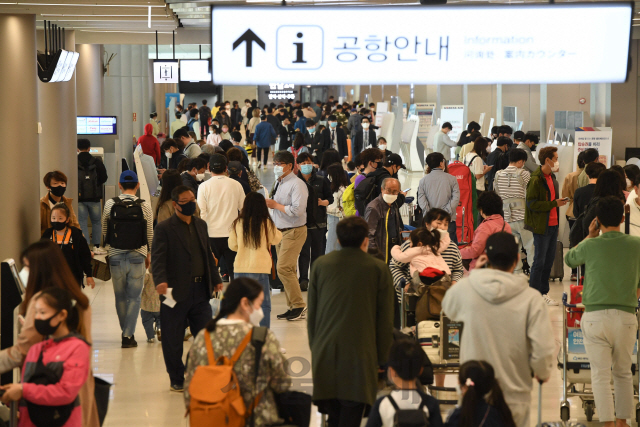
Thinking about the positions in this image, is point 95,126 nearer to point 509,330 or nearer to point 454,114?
point 454,114

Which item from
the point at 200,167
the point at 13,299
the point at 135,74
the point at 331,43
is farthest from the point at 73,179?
the point at 135,74

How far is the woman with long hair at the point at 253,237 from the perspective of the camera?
21.9ft

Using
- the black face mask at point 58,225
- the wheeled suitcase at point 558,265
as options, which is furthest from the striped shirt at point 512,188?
the black face mask at point 58,225

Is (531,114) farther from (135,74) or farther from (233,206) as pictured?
(233,206)

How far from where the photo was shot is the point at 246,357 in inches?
146

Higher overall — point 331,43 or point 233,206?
point 331,43

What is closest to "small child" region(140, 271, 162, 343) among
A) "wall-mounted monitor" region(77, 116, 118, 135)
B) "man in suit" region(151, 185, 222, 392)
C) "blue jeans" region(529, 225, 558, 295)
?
"man in suit" region(151, 185, 222, 392)

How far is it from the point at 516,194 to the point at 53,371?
650cm

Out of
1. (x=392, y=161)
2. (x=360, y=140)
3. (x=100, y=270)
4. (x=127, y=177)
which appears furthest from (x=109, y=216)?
(x=360, y=140)

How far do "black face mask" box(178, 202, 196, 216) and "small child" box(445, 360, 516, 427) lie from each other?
9.09 ft

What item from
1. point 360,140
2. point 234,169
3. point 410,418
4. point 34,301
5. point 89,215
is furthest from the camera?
point 360,140

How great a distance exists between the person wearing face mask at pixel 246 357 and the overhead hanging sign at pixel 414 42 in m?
1.52

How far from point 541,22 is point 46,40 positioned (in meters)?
8.48

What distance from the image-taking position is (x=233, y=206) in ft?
26.1
